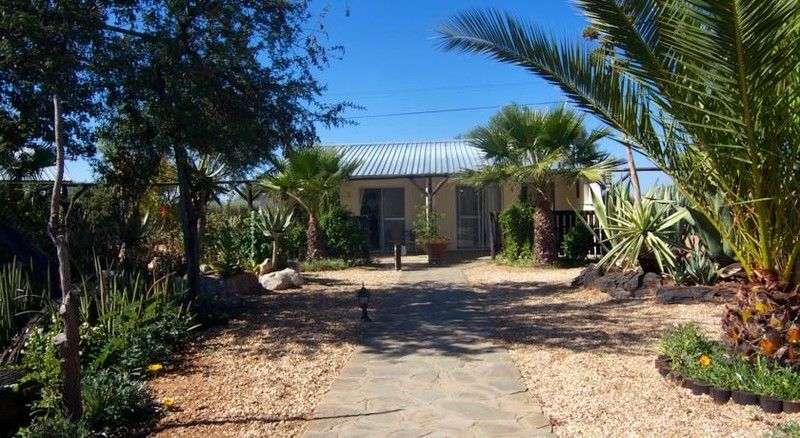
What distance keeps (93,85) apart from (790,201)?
688 cm

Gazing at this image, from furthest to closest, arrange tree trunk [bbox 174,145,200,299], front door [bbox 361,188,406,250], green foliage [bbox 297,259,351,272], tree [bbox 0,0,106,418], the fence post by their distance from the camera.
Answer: front door [bbox 361,188,406,250]
green foliage [bbox 297,259,351,272]
the fence post
tree trunk [bbox 174,145,200,299]
tree [bbox 0,0,106,418]

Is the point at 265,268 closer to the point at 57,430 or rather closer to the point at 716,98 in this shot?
the point at 57,430

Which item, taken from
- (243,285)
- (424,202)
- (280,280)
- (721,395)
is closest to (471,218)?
(424,202)

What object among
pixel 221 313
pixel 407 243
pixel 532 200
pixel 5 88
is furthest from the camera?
pixel 407 243

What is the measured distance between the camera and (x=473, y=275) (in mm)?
13656

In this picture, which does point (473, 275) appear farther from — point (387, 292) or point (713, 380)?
point (713, 380)

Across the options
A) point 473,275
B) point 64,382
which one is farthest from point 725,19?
point 473,275

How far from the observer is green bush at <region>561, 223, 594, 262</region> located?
48.1 feet

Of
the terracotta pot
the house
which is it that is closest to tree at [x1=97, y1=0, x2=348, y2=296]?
the terracotta pot

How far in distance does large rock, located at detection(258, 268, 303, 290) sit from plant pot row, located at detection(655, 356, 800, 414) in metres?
7.97

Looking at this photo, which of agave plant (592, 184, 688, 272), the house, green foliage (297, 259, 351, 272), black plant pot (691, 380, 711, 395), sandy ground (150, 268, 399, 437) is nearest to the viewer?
sandy ground (150, 268, 399, 437)

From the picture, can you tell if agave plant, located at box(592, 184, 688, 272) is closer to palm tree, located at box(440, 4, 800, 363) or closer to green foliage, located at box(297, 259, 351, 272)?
palm tree, located at box(440, 4, 800, 363)

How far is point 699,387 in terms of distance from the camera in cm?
468

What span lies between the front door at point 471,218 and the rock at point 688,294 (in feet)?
37.5
